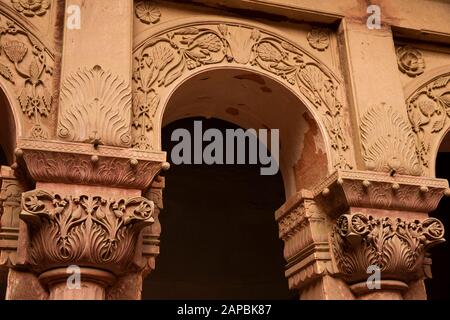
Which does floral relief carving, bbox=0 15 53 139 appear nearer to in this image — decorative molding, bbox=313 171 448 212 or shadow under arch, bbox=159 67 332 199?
shadow under arch, bbox=159 67 332 199

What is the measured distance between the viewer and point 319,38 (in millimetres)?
5332

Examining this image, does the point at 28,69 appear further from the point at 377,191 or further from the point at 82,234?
the point at 377,191

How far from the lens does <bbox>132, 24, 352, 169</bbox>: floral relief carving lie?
15.3 feet

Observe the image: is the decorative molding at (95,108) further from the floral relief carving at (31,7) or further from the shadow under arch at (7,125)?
the floral relief carving at (31,7)

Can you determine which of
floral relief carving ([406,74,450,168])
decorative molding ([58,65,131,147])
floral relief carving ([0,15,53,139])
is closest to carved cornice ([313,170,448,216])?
floral relief carving ([406,74,450,168])

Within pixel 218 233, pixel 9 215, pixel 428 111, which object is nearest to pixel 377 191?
pixel 428 111

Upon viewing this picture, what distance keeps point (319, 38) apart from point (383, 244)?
6.10 ft

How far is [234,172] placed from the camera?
343 inches

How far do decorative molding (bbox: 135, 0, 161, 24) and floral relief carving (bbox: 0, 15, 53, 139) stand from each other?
82cm

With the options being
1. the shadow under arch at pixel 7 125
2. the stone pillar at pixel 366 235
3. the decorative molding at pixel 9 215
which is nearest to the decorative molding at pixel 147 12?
the shadow under arch at pixel 7 125

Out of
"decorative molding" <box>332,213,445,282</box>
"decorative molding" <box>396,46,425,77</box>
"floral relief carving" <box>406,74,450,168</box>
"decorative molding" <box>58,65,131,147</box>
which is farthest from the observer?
"decorative molding" <box>396,46,425,77</box>
